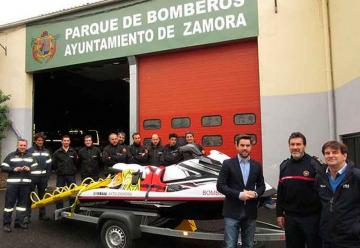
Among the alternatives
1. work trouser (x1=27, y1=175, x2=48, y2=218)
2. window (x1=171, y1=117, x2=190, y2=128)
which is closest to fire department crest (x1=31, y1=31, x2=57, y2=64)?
window (x1=171, y1=117, x2=190, y2=128)

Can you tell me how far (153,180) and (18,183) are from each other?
299 cm

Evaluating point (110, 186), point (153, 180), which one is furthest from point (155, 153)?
point (153, 180)

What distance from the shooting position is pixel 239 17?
1032 cm

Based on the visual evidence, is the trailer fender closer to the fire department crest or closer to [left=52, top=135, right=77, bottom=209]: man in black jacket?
[left=52, top=135, right=77, bottom=209]: man in black jacket

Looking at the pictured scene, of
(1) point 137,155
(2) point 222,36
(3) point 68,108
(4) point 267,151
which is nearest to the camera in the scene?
(1) point 137,155

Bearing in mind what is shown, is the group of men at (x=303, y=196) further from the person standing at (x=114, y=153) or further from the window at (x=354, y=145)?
the window at (x=354, y=145)

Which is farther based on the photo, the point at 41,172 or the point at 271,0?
the point at 271,0

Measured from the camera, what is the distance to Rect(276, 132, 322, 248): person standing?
4012 millimetres

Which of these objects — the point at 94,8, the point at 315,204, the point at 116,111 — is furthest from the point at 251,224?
the point at 116,111

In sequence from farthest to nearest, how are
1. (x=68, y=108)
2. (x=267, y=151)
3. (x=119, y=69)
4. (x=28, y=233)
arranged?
(x=68, y=108) → (x=119, y=69) → (x=267, y=151) → (x=28, y=233)

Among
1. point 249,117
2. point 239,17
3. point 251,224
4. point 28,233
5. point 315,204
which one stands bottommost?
point 28,233

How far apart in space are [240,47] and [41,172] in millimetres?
5802

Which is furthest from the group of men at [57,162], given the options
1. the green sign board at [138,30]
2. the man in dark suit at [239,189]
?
the green sign board at [138,30]

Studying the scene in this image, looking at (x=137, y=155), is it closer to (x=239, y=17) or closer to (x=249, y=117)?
(x=249, y=117)
